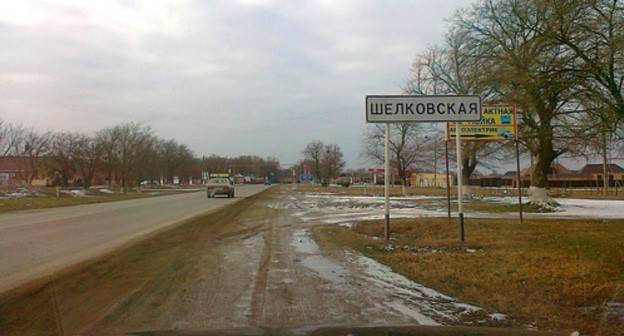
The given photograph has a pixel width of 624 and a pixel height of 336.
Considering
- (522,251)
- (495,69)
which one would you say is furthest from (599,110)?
(522,251)

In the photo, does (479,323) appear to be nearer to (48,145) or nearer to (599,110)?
(599,110)

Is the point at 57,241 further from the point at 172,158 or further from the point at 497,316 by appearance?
the point at 172,158

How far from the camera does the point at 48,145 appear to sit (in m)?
55.7

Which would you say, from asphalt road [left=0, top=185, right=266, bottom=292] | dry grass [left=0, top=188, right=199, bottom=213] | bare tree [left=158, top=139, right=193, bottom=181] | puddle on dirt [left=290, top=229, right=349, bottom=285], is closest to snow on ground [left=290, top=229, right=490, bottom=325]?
puddle on dirt [left=290, top=229, right=349, bottom=285]

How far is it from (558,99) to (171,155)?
271 feet

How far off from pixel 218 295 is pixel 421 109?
25.4 feet

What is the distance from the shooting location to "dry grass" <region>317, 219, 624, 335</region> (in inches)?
241

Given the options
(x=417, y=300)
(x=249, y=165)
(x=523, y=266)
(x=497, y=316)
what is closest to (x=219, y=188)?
(x=523, y=266)

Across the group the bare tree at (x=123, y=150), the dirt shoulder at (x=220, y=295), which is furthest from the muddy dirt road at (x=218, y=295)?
the bare tree at (x=123, y=150)

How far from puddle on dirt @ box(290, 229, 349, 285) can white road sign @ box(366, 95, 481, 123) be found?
3.46 metres

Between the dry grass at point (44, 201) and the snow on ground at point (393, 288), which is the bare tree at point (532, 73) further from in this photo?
the dry grass at point (44, 201)

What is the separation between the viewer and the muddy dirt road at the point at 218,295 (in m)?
5.66

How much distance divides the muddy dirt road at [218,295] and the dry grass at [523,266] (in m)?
0.70

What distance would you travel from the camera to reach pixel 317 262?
9.94 meters
